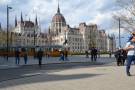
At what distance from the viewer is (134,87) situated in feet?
38.0

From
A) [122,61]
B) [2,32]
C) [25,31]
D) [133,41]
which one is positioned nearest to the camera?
[133,41]

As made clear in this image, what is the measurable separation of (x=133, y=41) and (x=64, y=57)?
3901 cm

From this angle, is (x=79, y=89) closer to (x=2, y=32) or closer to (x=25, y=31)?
(x=2, y=32)

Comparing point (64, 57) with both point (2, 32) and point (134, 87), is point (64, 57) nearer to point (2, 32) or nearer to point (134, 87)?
point (134, 87)

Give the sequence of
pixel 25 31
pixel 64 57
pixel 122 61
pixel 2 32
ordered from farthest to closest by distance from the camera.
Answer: pixel 25 31, pixel 2 32, pixel 64 57, pixel 122 61

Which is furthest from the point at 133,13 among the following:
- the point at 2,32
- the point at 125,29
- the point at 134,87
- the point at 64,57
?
the point at 2,32

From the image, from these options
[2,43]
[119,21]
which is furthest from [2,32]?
[119,21]

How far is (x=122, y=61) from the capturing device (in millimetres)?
31016

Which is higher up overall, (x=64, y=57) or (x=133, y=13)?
(x=133, y=13)

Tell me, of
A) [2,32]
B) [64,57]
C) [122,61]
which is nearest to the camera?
[122,61]

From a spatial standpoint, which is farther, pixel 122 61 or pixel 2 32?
pixel 2 32

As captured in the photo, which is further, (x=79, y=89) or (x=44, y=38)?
(x=44, y=38)

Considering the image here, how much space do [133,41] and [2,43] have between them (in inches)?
4462

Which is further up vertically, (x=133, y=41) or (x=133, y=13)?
(x=133, y=13)
